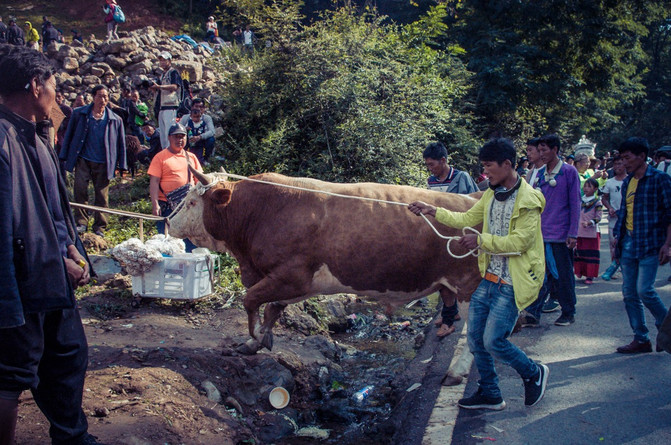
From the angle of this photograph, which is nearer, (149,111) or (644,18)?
(149,111)

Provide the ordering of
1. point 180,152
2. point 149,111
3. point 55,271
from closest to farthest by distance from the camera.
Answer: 1. point 55,271
2. point 180,152
3. point 149,111

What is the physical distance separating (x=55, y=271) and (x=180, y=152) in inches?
188

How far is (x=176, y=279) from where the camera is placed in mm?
6449

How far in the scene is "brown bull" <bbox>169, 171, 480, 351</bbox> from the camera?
5125mm

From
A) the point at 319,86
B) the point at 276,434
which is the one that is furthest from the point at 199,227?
the point at 319,86

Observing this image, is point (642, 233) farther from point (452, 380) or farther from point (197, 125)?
point (197, 125)

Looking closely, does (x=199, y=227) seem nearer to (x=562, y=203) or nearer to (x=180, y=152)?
(x=180, y=152)

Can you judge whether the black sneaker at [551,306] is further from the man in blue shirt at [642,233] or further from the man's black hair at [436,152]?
the man's black hair at [436,152]

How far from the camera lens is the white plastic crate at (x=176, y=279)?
6398 millimetres

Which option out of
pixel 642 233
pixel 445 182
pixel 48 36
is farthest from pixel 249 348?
pixel 48 36

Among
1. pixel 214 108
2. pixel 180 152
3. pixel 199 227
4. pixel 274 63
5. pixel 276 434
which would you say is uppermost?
pixel 274 63

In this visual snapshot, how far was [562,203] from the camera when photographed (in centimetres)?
662

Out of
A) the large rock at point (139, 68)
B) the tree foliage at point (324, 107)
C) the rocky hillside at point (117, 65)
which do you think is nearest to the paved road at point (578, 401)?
the tree foliage at point (324, 107)

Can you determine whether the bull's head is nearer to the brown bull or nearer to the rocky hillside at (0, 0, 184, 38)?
the brown bull
